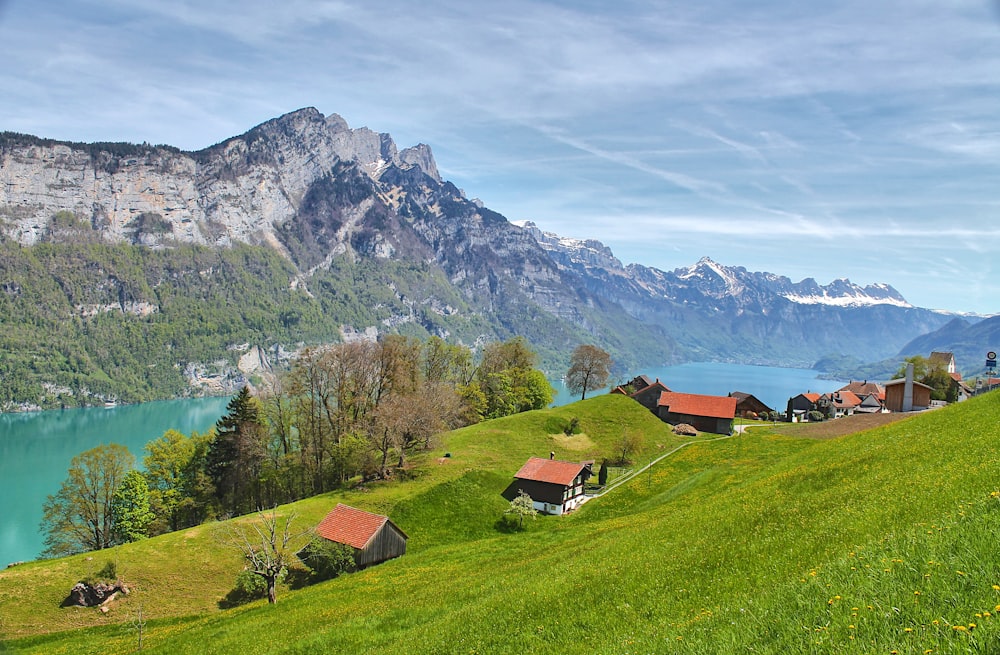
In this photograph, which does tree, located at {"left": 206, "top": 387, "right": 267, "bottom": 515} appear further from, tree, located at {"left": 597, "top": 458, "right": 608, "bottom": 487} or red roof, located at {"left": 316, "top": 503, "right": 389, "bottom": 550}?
tree, located at {"left": 597, "top": 458, "right": 608, "bottom": 487}

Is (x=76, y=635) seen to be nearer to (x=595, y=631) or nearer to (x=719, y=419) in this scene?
(x=595, y=631)

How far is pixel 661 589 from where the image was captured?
1464cm

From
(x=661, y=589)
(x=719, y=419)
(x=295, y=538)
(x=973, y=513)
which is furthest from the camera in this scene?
(x=719, y=419)

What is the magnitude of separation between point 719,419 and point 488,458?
4214 cm

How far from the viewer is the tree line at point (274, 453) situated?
57.6 metres

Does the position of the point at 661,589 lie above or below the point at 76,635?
above

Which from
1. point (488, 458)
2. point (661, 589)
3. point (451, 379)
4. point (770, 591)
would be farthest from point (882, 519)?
point (451, 379)

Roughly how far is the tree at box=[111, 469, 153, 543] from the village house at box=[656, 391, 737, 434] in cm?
7396

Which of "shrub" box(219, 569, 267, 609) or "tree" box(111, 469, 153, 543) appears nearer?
"shrub" box(219, 569, 267, 609)

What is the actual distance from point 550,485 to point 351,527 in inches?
805

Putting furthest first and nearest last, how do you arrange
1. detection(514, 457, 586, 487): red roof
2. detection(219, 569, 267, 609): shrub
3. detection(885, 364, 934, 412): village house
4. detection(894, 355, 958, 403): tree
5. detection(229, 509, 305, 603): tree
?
detection(894, 355, 958, 403): tree → detection(885, 364, 934, 412): village house → detection(514, 457, 586, 487): red roof → detection(219, 569, 267, 609): shrub → detection(229, 509, 305, 603): tree

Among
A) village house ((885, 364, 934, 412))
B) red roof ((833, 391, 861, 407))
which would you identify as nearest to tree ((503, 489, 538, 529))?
village house ((885, 364, 934, 412))

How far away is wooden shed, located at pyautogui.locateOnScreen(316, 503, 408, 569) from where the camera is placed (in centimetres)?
4016

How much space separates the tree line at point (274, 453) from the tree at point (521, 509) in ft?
41.6
